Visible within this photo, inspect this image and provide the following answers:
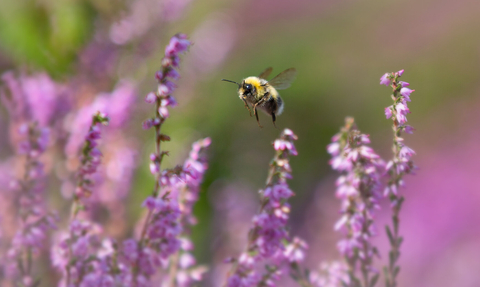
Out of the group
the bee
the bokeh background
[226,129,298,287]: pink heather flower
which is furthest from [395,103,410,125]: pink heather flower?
the bee

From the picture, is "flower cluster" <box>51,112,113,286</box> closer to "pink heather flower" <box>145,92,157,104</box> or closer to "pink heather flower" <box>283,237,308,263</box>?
"pink heather flower" <box>145,92,157,104</box>

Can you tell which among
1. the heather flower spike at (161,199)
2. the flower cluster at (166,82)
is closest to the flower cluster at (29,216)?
the heather flower spike at (161,199)

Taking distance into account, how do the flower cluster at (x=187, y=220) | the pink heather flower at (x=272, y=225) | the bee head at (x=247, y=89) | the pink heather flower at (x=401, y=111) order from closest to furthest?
the pink heather flower at (x=401, y=111) → the pink heather flower at (x=272, y=225) → the flower cluster at (x=187, y=220) → the bee head at (x=247, y=89)

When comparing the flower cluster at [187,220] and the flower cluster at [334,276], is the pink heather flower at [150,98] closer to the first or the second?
the flower cluster at [187,220]

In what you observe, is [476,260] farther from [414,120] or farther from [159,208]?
[159,208]

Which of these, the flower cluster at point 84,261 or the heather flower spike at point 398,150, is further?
the flower cluster at point 84,261

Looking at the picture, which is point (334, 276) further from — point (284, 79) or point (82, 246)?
point (284, 79)

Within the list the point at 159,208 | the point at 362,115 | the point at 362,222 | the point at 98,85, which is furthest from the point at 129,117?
the point at 362,115
